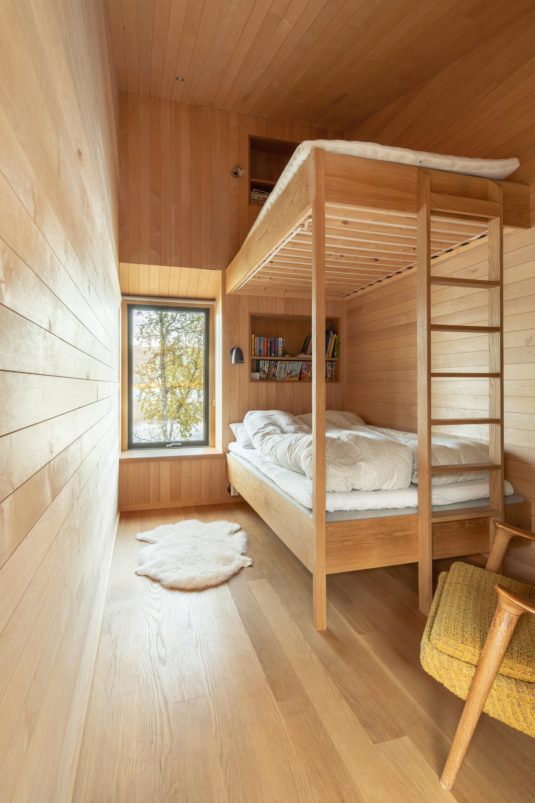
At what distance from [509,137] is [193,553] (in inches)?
124

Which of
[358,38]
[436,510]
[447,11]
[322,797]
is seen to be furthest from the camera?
[358,38]

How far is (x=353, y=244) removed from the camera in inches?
104

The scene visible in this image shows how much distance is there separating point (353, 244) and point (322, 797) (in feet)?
8.37

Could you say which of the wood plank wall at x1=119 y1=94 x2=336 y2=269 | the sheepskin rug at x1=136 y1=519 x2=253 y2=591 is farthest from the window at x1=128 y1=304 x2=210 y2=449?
the sheepskin rug at x1=136 y1=519 x2=253 y2=591

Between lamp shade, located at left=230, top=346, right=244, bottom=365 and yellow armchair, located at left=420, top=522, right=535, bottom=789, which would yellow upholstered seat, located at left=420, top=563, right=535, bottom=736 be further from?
lamp shade, located at left=230, top=346, right=244, bottom=365

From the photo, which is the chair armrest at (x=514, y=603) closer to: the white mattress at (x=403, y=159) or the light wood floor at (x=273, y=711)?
the light wood floor at (x=273, y=711)

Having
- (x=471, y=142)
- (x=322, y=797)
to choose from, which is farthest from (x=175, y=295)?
(x=322, y=797)

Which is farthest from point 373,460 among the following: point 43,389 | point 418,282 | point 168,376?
point 168,376

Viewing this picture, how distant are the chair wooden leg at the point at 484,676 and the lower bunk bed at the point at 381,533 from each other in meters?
0.83

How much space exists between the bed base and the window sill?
5.87 feet

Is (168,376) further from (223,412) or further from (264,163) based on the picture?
(264,163)

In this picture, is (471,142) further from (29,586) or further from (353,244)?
(29,586)

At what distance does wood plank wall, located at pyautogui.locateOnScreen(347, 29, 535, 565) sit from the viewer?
2320mm

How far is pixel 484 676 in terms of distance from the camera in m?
1.13
